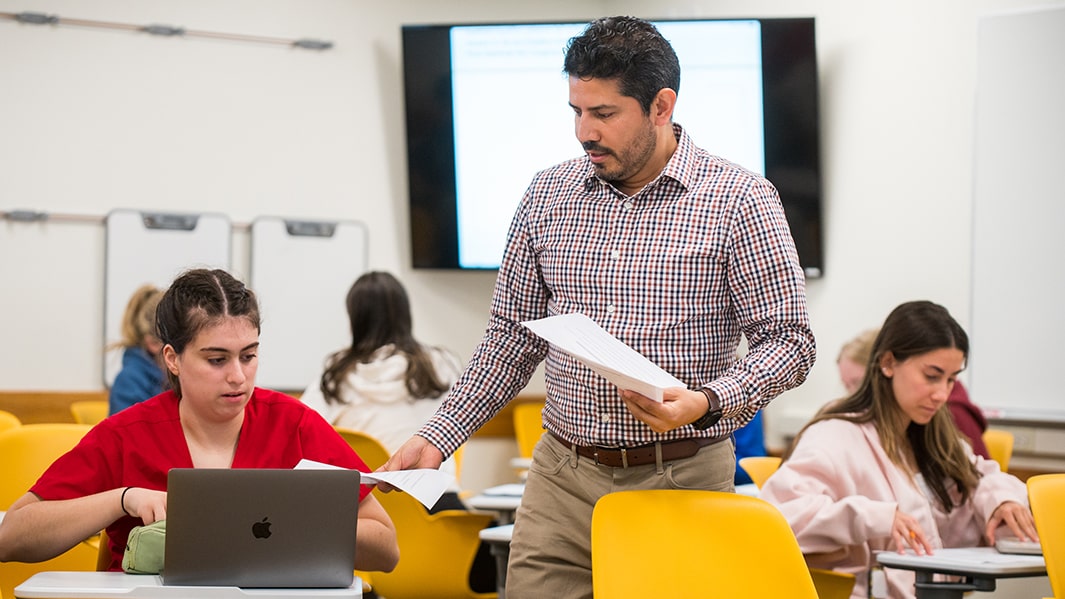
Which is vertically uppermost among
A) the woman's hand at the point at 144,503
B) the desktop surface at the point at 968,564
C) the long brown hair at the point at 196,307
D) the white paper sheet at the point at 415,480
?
the long brown hair at the point at 196,307

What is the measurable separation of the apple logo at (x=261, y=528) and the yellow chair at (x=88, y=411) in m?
3.66

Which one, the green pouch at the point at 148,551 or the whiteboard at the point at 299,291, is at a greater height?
the whiteboard at the point at 299,291

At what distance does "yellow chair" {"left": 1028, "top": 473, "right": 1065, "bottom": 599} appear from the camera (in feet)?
8.13

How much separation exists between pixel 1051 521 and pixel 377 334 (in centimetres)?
245

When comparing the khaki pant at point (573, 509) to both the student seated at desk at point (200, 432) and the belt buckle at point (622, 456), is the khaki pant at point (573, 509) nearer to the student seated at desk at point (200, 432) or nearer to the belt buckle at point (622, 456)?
the belt buckle at point (622, 456)

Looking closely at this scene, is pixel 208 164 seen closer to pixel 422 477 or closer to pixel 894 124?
pixel 894 124

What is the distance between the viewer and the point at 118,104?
5.56 meters

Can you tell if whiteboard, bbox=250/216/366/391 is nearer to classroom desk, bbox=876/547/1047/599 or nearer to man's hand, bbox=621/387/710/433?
classroom desk, bbox=876/547/1047/599

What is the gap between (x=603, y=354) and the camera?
190 centimetres

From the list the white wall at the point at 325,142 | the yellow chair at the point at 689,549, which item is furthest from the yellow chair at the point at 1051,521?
the white wall at the point at 325,142

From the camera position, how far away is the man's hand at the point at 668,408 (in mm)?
1935

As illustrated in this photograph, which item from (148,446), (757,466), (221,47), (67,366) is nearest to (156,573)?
(148,446)

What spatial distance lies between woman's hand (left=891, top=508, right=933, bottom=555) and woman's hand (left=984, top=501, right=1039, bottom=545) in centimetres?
37

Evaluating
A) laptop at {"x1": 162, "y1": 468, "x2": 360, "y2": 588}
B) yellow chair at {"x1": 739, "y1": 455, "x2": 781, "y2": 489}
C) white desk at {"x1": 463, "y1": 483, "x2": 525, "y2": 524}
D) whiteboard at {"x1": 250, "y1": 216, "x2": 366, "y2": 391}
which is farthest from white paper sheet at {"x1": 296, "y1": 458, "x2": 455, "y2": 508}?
whiteboard at {"x1": 250, "y1": 216, "x2": 366, "y2": 391}
